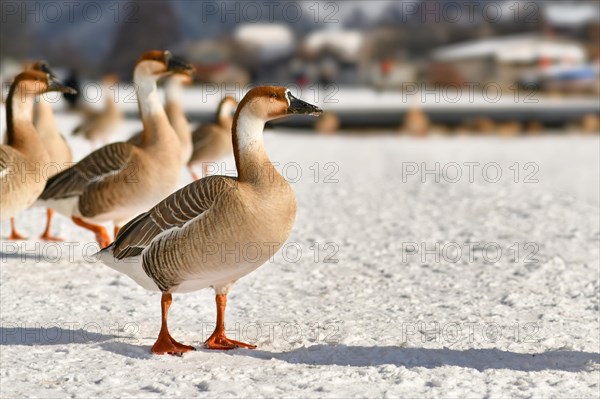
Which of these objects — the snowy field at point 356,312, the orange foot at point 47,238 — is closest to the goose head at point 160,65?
the snowy field at point 356,312

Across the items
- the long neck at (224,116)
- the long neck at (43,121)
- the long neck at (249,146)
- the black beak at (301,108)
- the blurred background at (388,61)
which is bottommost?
the long neck at (249,146)

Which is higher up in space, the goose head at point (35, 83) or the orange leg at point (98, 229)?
the goose head at point (35, 83)

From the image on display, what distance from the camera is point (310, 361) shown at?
593 cm

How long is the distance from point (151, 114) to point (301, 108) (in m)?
3.03

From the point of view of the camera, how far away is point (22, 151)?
8.32m

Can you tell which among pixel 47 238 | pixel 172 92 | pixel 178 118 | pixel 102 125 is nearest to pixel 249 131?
pixel 47 238

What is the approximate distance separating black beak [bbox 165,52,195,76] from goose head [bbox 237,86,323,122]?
2636 millimetres

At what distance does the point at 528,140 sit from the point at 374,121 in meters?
12.3

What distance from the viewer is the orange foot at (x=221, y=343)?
241 inches

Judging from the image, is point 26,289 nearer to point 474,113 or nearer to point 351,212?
point 351,212

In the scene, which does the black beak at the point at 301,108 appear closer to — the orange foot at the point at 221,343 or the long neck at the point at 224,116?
the orange foot at the point at 221,343

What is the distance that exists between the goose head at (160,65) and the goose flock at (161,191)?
10 mm

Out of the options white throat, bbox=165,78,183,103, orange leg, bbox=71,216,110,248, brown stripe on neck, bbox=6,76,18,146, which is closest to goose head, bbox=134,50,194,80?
brown stripe on neck, bbox=6,76,18,146

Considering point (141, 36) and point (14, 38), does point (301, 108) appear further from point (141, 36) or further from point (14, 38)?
point (141, 36)
